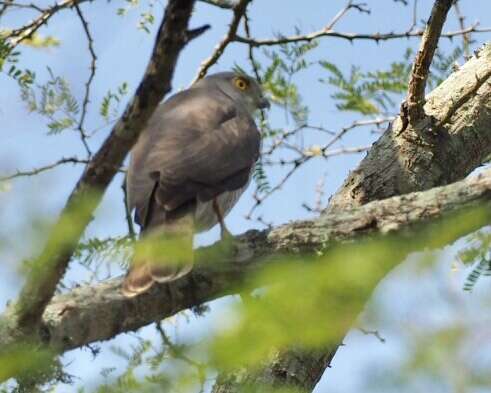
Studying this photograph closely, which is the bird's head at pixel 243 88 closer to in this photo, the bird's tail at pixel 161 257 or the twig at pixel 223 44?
the twig at pixel 223 44

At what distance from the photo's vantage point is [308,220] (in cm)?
442

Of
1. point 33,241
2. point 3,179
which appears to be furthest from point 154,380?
point 3,179

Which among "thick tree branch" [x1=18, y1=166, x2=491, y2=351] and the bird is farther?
the bird

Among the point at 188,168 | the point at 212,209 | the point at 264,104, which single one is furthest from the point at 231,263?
the point at 264,104

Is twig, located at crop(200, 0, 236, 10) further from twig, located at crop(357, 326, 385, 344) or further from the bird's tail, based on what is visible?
twig, located at crop(357, 326, 385, 344)

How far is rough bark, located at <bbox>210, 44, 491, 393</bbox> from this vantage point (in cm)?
567

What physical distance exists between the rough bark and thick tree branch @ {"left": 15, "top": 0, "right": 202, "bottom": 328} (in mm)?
2612

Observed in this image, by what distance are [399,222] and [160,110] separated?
2.72 meters

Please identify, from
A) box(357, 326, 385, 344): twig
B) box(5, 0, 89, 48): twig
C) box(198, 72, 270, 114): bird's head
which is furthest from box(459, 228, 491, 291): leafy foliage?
box(198, 72, 270, 114): bird's head

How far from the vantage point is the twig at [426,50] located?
540 centimetres

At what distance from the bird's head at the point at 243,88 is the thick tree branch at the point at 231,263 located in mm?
2881

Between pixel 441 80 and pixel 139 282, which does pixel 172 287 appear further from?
pixel 441 80

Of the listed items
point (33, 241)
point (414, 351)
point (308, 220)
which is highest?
point (308, 220)

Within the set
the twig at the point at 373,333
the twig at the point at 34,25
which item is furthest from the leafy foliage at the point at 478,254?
the twig at the point at 34,25
